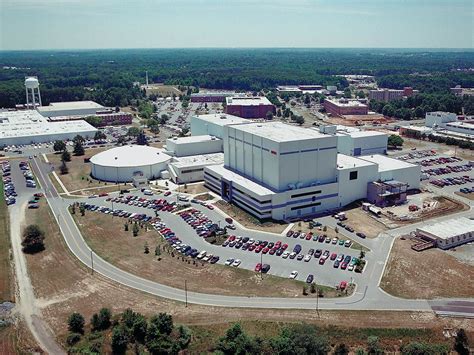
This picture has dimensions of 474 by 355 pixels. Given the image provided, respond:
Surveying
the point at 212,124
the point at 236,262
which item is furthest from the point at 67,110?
the point at 236,262

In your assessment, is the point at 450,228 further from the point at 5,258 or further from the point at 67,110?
the point at 67,110

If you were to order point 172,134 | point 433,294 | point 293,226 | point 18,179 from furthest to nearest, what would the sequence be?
point 172,134, point 18,179, point 293,226, point 433,294

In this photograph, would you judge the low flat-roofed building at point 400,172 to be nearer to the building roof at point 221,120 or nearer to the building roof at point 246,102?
the building roof at point 221,120

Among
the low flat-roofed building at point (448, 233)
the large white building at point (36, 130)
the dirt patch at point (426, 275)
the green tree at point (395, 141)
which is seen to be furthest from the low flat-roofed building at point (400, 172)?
the large white building at point (36, 130)

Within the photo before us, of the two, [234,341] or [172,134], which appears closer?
[234,341]

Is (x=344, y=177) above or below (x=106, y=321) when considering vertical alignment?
above

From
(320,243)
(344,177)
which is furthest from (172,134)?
(320,243)

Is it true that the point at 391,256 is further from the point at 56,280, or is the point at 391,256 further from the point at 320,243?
the point at 56,280

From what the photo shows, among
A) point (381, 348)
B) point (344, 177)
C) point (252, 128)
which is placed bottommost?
point (381, 348)

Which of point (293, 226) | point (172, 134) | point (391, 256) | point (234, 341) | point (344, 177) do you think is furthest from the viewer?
point (172, 134)
